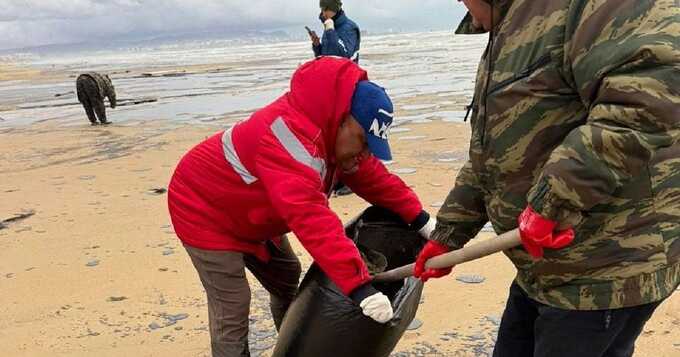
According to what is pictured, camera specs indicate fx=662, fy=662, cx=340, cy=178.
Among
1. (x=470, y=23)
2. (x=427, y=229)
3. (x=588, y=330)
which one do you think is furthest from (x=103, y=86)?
(x=588, y=330)

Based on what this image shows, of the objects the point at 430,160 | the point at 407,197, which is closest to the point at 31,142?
the point at 430,160

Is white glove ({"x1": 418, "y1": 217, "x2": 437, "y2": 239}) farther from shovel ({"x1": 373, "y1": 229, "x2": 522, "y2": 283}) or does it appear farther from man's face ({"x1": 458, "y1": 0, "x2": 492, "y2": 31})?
man's face ({"x1": 458, "y1": 0, "x2": 492, "y2": 31})

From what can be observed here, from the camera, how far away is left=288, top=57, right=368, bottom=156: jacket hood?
215cm

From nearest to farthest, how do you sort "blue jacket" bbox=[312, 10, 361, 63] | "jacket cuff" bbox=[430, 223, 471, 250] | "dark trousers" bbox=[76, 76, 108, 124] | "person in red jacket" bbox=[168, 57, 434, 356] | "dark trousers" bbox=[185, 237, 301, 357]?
"jacket cuff" bbox=[430, 223, 471, 250] → "person in red jacket" bbox=[168, 57, 434, 356] → "dark trousers" bbox=[185, 237, 301, 357] → "blue jacket" bbox=[312, 10, 361, 63] → "dark trousers" bbox=[76, 76, 108, 124]

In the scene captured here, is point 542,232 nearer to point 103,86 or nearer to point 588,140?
point 588,140

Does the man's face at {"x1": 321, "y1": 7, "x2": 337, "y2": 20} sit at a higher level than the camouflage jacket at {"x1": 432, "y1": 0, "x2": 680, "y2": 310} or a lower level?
lower

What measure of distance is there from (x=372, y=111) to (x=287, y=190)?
14.7 inches

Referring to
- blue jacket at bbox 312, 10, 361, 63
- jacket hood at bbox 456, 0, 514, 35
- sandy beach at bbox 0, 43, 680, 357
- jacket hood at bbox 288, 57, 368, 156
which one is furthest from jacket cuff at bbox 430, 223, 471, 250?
blue jacket at bbox 312, 10, 361, 63

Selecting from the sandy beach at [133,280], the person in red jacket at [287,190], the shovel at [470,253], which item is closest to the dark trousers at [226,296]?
the person in red jacket at [287,190]

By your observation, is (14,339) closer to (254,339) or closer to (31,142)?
(254,339)

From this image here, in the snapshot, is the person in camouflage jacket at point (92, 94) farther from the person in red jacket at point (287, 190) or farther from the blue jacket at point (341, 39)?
the person in red jacket at point (287, 190)

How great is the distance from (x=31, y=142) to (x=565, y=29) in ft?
33.7

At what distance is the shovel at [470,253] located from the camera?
1.59 meters

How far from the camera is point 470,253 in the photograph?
5.84 ft
